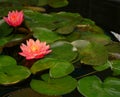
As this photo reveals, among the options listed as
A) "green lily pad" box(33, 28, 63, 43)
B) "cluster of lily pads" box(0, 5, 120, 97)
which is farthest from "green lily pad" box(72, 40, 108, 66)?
"green lily pad" box(33, 28, 63, 43)

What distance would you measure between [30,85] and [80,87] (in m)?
0.17

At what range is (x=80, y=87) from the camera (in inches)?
37.4

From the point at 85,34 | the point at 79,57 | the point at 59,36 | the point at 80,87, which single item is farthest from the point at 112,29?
the point at 80,87

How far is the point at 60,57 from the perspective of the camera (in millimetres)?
1073

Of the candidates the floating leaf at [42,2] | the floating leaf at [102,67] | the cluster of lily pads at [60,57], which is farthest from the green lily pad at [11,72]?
the floating leaf at [42,2]

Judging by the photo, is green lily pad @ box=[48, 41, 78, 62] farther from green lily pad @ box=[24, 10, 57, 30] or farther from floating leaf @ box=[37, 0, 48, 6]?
floating leaf @ box=[37, 0, 48, 6]

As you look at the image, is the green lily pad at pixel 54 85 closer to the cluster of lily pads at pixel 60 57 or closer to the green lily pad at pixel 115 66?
the cluster of lily pads at pixel 60 57

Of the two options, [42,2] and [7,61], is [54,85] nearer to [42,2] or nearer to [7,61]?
[7,61]

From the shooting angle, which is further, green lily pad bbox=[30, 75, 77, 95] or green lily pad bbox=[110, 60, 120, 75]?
green lily pad bbox=[110, 60, 120, 75]

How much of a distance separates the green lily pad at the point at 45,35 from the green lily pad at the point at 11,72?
19 centimetres

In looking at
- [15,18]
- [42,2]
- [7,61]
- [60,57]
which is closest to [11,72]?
[7,61]

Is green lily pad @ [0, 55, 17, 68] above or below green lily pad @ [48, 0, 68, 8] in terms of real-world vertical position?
above

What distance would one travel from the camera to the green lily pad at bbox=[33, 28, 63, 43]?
1.20 meters

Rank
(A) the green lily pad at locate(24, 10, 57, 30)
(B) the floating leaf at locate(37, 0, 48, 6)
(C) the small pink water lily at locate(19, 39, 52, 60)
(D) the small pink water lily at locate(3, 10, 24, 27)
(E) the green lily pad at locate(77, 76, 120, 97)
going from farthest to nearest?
(B) the floating leaf at locate(37, 0, 48, 6)
(A) the green lily pad at locate(24, 10, 57, 30)
(D) the small pink water lily at locate(3, 10, 24, 27)
(C) the small pink water lily at locate(19, 39, 52, 60)
(E) the green lily pad at locate(77, 76, 120, 97)
